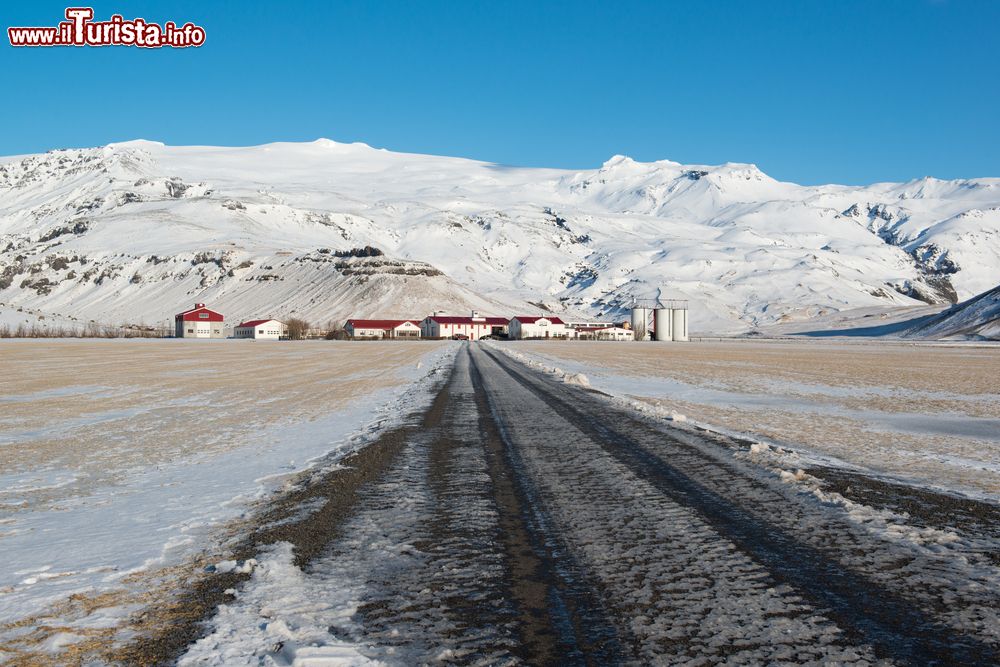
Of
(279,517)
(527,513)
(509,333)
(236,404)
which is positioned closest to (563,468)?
(527,513)

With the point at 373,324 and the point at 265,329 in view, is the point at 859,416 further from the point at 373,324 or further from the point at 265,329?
the point at 265,329

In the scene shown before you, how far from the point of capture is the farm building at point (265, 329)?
180 m

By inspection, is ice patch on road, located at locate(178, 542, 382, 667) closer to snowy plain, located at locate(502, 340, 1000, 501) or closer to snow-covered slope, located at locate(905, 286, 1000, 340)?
snowy plain, located at locate(502, 340, 1000, 501)

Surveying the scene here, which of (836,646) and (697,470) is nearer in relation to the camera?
(836,646)

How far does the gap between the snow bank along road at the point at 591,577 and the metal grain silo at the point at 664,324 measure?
172741 millimetres

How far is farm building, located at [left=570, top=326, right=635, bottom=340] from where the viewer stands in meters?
187

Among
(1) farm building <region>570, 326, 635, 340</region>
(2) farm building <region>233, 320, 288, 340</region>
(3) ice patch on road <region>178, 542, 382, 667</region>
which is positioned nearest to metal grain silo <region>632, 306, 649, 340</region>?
(1) farm building <region>570, 326, 635, 340</region>

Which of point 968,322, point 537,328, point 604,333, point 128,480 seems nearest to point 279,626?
point 128,480

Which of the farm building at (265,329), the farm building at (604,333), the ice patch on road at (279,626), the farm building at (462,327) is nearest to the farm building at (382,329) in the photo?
the farm building at (462,327)

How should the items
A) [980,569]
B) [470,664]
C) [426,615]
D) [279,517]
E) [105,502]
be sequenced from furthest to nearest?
[105,502] → [279,517] → [980,569] → [426,615] → [470,664]

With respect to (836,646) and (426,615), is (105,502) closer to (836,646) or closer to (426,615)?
(426,615)

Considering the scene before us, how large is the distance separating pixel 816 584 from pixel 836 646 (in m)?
1.18

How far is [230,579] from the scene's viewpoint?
635cm

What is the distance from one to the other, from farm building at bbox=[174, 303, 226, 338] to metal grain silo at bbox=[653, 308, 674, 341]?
113 meters
